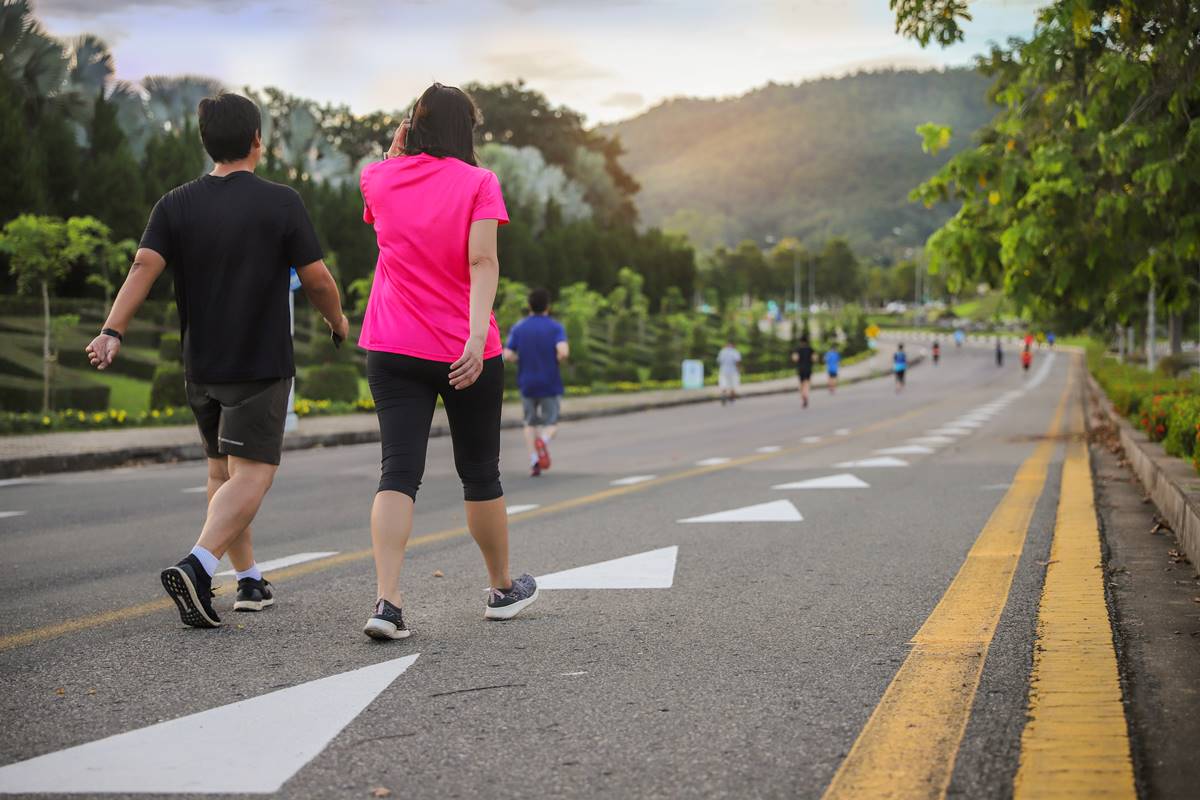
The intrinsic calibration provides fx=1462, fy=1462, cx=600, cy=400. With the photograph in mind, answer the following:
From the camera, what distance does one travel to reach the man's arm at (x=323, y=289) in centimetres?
531

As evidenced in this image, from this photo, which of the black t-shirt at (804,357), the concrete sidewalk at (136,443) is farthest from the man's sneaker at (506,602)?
the black t-shirt at (804,357)

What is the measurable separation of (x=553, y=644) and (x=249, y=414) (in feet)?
4.63

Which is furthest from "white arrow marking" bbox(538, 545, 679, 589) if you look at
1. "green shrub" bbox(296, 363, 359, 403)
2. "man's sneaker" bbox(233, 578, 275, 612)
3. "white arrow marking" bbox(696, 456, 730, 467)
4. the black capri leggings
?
"green shrub" bbox(296, 363, 359, 403)

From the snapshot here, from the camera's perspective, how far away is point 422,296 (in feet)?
16.0

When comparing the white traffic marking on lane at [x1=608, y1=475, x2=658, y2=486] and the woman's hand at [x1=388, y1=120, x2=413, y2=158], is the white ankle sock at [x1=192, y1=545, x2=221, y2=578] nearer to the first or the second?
the woman's hand at [x1=388, y1=120, x2=413, y2=158]

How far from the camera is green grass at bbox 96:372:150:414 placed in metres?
25.6

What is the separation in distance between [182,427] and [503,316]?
66.5ft

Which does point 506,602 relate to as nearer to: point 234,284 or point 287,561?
point 234,284

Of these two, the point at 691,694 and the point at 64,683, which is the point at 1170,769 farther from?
the point at 64,683

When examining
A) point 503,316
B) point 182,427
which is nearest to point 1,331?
point 182,427

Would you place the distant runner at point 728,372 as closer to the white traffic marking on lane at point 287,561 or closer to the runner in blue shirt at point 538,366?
the runner in blue shirt at point 538,366

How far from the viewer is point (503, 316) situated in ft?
134

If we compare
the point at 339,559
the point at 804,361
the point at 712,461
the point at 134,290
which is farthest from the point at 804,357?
the point at 134,290

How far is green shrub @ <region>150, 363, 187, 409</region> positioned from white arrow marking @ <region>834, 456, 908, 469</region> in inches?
507
